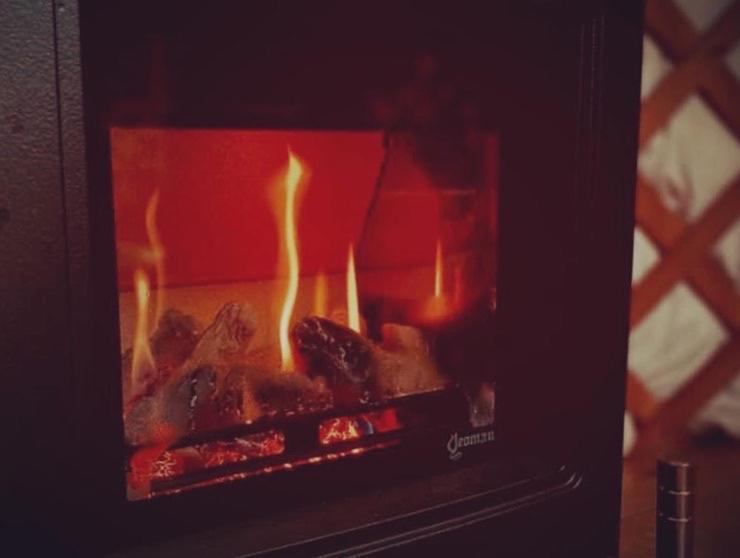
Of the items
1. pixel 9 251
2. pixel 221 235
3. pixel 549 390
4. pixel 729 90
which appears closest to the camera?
pixel 9 251

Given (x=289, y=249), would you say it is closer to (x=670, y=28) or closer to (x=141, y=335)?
(x=141, y=335)

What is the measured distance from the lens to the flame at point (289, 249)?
2.00 ft

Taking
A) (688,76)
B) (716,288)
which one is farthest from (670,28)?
(716,288)

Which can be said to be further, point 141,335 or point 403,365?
point 403,365

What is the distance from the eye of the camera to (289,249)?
616mm

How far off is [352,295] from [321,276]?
0.03 metres

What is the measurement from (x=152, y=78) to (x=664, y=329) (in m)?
1.02

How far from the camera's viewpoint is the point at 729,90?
4.12 ft

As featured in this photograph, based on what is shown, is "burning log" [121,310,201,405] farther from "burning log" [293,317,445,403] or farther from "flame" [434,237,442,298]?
"flame" [434,237,442,298]

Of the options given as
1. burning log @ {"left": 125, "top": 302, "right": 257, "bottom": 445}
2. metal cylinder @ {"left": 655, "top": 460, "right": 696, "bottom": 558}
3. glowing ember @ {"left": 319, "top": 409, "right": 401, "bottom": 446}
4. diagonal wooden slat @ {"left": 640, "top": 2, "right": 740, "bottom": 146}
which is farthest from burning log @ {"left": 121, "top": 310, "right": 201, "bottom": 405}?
diagonal wooden slat @ {"left": 640, "top": 2, "right": 740, "bottom": 146}

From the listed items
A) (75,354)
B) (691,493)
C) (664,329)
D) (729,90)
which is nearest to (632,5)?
(691,493)

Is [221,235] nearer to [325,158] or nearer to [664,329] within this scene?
[325,158]

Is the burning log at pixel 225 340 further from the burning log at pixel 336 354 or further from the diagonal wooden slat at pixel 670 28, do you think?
the diagonal wooden slat at pixel 670 28

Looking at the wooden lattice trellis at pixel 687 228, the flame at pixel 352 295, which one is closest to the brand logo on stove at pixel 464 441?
the flame at pixel 352 295
